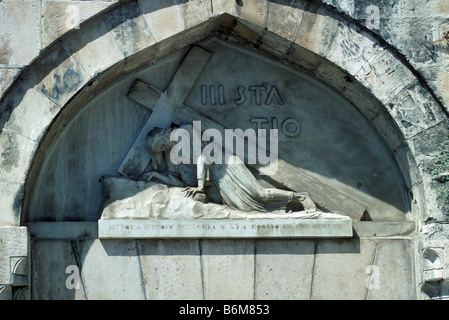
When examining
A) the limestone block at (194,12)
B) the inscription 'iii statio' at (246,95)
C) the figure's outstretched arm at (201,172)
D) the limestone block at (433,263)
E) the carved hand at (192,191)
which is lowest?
the limestone block at (433,263)

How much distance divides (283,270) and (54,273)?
80.4 inches

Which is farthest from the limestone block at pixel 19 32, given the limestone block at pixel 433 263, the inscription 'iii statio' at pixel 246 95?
the limestone block at pixel 433 263

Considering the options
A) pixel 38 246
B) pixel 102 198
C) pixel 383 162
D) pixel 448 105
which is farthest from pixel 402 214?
pixel 38 246

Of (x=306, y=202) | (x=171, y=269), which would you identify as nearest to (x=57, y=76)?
(x=171, y=269)

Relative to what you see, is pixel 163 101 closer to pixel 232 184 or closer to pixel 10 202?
pixel 232 184

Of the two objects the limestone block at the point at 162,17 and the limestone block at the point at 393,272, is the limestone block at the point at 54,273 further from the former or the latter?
the limestone block at the point at 393,272

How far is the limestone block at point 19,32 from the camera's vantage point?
8.09m

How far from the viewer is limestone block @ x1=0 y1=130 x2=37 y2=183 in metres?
8.00

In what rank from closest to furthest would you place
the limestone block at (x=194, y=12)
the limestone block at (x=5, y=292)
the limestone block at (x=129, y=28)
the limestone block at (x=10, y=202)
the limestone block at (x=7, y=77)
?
the limestone block at (x=5, y=292) → the limestone block at (x=10, y=202) → the limestone block at (x=7, y=77) → the limestone block at (x=129, y=28) → the limestone block at (x=194, y=12)

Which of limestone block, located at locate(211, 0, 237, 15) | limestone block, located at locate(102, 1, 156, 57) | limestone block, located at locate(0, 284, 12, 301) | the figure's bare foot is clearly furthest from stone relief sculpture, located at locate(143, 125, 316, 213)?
limestone block, located at locate(0, 284, 12, 301)

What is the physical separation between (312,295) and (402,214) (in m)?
1.17

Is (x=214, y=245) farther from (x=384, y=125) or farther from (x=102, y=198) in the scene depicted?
(x=384, y=125)

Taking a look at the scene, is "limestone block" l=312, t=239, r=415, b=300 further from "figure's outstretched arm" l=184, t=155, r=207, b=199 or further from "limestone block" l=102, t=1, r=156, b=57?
"limestone block" l=102, t=1, r=156, b=57

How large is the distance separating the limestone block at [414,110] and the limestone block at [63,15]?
270cm
